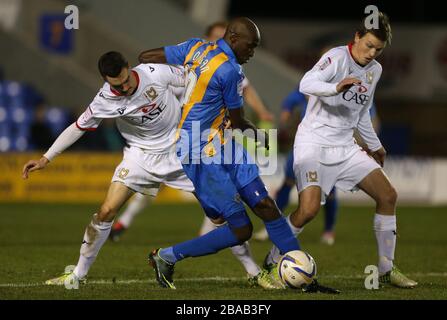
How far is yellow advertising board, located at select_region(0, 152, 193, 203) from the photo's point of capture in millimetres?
18312

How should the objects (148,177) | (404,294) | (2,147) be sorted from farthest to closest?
(2,147) < (148,177) < (404,294)

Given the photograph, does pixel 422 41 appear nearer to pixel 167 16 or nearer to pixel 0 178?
pixel 167 16

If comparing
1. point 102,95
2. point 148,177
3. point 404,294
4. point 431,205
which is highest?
point 102,95

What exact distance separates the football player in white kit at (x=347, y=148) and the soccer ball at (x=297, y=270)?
26.5 inches

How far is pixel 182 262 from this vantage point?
9.86 m

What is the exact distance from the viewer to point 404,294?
24.4 ft

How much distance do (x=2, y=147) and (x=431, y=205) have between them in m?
9.04

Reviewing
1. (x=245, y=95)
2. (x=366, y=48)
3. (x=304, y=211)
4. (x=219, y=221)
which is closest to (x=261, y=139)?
(x=304, y=211)

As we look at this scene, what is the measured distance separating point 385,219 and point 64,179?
11.5m

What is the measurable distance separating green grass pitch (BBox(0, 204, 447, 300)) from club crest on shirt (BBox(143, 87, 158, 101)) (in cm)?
150

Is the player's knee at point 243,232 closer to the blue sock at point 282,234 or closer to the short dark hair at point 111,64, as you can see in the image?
the blue sock at point 282,234

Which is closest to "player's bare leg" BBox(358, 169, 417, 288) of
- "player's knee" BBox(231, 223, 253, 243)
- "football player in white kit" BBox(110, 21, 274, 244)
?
"player's knee" BBox(231, 223, 253, 243)

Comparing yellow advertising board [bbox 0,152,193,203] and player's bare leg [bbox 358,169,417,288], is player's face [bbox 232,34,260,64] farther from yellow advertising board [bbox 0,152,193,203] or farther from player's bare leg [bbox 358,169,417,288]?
yellow advertising board [bbox 0,152,193,203]

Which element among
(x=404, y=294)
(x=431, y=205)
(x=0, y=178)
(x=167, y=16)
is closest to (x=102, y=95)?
(x=404, y=294)
